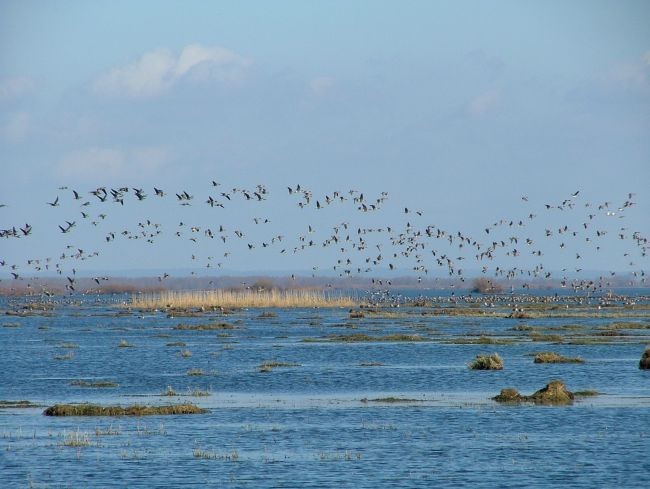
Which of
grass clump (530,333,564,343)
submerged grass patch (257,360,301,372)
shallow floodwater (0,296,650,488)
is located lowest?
shallow floodwater (0,296,650,488)

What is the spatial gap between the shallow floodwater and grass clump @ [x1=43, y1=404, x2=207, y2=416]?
0.84 meters

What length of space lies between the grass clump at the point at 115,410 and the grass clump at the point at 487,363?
18.5m

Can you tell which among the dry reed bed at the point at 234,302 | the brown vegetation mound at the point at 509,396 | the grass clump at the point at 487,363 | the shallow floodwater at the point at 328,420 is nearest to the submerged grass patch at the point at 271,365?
the shallow floodwater at the point at 328,420

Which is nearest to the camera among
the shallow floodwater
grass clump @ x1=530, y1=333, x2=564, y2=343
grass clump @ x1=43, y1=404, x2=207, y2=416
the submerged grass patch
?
the shallow floodwater

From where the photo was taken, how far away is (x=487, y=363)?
5544 cm

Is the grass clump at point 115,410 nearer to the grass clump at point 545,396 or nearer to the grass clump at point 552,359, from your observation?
the grass clump at point 545,396

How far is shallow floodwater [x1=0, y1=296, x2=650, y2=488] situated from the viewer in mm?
29359

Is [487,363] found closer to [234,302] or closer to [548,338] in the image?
[548,338]

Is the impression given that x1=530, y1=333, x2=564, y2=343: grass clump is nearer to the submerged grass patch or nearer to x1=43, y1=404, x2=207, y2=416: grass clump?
the submerged grass patch

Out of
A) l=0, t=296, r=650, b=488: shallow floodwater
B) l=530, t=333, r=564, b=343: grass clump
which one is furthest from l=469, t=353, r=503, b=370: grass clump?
l=530, t=333, r=564, b=343: grass clump

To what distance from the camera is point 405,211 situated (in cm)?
8281

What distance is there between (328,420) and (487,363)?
60.1 ft

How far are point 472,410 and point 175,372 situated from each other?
19.5 meters

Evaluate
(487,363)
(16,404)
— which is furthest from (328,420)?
(487,363)
